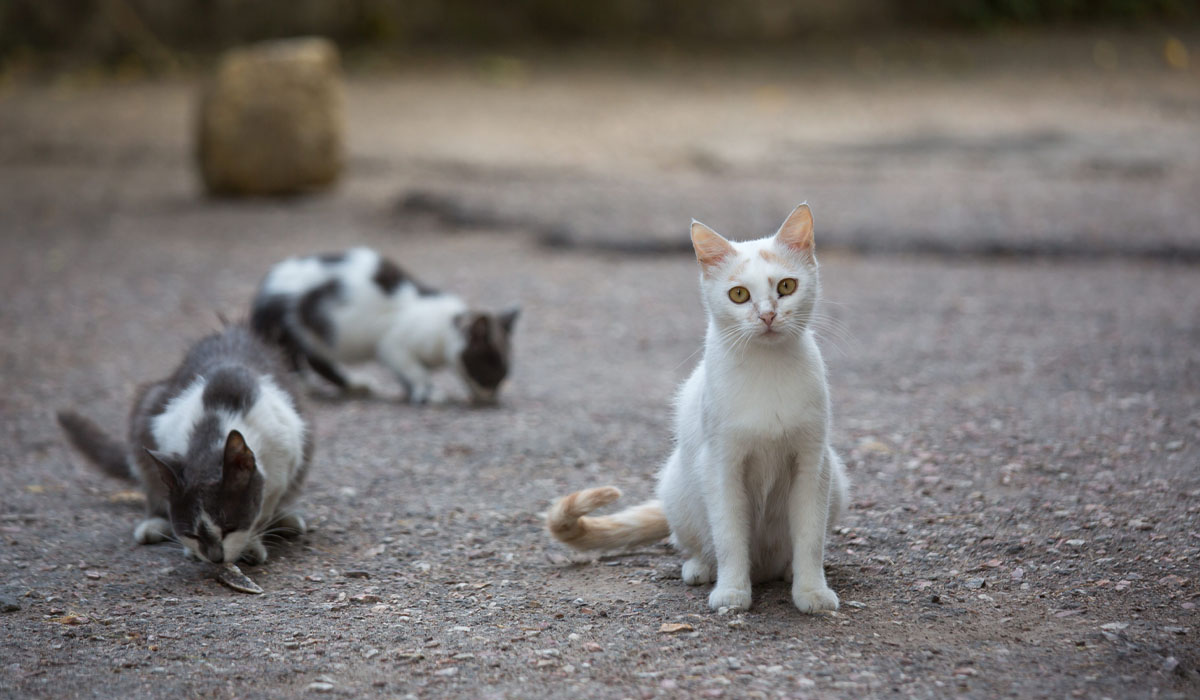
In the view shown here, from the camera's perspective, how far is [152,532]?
13.3 ft

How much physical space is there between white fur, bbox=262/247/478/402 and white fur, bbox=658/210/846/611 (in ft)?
9.73

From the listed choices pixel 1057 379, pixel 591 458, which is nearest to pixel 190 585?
pixel 591 458

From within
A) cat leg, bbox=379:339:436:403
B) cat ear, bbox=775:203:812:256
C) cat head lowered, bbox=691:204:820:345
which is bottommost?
cat leg, bbox=379:339:436:403

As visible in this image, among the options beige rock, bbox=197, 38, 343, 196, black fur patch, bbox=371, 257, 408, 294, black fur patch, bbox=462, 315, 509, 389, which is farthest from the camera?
beige rock, bbox=197, 38, 343, 196

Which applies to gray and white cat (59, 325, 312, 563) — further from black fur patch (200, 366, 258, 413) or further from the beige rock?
the beige rock

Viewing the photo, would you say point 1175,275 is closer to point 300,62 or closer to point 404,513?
point 404,513

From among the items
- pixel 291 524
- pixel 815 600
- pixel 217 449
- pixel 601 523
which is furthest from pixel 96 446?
pixel 815 600

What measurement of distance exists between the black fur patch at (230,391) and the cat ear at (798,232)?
185cm

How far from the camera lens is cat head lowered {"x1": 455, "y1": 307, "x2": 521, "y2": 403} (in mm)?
5969

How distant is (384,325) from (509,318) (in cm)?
66

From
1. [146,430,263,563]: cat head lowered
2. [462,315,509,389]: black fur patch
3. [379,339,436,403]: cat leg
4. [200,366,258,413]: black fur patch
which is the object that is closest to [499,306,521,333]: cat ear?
[462,315,509,389]: black fur patch

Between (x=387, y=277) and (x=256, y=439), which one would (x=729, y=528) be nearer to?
(x=256, y=439)

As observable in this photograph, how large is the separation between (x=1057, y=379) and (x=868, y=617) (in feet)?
9.27

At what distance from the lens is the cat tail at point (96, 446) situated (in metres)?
4.48
